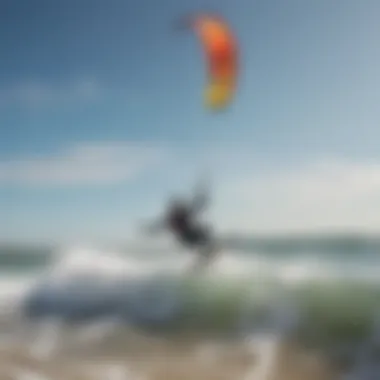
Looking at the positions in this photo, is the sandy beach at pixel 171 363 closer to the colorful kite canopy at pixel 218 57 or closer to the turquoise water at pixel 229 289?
the turquoise water at pixel 229 289

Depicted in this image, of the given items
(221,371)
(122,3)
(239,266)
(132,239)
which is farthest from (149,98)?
(221,371)

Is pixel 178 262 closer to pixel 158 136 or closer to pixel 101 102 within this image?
pixel 158 136

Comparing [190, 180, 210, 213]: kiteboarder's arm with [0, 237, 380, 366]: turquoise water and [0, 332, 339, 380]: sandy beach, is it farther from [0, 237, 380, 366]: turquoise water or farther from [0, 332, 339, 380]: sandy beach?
[0, 332, 339, 380]: sandy beach

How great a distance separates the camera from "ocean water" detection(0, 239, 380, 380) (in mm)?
2354

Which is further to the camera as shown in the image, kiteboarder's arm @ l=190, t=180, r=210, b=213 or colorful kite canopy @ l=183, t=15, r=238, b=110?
kiteboarder's arm @ l=190, t=180, r=210, b=213

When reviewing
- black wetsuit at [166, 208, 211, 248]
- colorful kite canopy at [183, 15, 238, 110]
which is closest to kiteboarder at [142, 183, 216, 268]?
black wetsuit at [166, 208, 211, 248]

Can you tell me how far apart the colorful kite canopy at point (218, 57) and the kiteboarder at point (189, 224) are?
0.31 m

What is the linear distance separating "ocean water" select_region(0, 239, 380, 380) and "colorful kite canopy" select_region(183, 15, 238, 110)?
0.49 meters

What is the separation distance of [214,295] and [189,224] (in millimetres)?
288

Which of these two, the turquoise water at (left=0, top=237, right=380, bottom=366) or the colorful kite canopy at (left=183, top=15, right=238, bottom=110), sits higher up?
the colorful kite canopy at (left=183, top=15, right=238, bottom=110)

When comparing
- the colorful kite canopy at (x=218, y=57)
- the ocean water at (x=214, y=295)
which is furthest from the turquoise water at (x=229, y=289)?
the colorful kite canopy at (x=218, y=57)

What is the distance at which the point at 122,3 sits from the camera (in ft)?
7.79

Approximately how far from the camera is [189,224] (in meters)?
2.32

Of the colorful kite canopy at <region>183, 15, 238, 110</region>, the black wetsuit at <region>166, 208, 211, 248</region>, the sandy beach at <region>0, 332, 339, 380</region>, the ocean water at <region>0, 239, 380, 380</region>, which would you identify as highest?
the colorful kite canopy at <region>183, 15, 238, 110</region>
